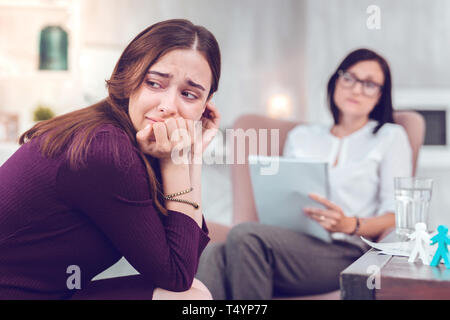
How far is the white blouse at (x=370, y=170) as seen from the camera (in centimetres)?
146

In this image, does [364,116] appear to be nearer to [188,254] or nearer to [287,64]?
[188,254]

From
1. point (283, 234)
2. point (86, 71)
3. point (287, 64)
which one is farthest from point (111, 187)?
point (287, 64)

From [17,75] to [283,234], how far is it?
1763mm

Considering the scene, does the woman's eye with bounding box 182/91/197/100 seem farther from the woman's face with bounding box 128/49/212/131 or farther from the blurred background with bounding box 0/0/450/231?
the blurred background with bounding box 0/0/450/231

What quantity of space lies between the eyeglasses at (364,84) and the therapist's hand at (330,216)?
464 mm

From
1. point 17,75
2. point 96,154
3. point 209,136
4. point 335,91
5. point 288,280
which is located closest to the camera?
point 96,154

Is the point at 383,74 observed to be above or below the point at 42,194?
above

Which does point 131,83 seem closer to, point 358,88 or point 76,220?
point 76,220

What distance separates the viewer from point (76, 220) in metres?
0.65

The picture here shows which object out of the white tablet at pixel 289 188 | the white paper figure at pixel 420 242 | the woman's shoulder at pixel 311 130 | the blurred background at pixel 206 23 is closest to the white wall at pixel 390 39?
the blurred background at pixel 206 23

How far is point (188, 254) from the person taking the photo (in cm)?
69

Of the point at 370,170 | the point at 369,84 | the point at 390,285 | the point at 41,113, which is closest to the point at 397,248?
the point at 390,285

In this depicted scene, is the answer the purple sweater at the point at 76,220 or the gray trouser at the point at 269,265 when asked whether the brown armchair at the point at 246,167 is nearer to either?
the gray trouser at the point at 269,265

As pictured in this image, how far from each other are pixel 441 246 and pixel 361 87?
975mm
